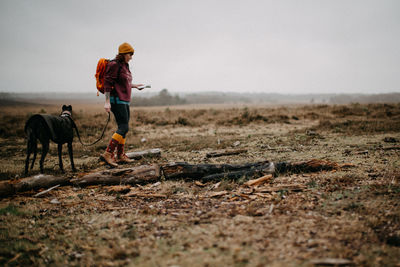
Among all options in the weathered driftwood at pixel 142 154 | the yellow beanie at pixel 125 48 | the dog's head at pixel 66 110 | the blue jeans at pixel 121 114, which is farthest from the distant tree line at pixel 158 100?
the yellow beanie at pixel 125 48

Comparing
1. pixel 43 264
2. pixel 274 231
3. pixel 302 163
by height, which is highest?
pixel 302 163

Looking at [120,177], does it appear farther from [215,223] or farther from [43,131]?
[215,223]

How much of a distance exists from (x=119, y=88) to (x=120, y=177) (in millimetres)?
1936

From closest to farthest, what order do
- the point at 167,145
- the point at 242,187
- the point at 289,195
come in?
1. the point at 289,195
2. the point at 242,187
3. the point at 167,145

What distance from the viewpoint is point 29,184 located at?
3883 millimetres

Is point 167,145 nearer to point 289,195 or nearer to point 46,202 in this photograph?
point 46,202

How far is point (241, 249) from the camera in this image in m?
2.26

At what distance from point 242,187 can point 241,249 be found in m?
1.64

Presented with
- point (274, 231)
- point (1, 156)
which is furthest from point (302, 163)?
point (1, 156)

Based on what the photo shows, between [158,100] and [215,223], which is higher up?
[158,100]

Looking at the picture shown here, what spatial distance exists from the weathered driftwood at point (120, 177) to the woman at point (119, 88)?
37.3 inches

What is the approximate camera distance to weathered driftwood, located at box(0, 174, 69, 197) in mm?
3699

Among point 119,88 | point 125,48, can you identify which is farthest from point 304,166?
point 125,48

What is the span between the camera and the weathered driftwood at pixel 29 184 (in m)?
3.70
